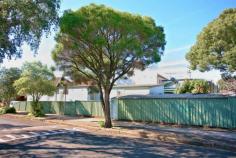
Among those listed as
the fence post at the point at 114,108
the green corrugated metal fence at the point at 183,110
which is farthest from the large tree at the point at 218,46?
the fence post at the point at 114,108

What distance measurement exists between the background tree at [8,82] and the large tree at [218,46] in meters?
24.7

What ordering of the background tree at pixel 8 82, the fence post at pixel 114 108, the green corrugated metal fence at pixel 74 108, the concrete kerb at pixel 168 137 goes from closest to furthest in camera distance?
the concrete kerb at pixel 168 137 < the fence post at pixel 114 108 < the green corrugated metal fence at pixel 74 108 < the background tree at pixel 8 82

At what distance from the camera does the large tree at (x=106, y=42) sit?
63.3 ft

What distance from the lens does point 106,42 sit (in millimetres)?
19734

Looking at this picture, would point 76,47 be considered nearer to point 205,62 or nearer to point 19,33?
point 19,33

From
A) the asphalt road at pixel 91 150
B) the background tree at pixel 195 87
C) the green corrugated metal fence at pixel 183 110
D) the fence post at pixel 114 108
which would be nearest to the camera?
the asphalt road at pixel 91 150

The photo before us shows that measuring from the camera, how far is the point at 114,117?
89.1ft

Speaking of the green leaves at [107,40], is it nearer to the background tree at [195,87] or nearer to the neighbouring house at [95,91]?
the background tree at [195,87]

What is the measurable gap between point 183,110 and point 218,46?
914 centimetres

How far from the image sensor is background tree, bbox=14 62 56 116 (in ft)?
111

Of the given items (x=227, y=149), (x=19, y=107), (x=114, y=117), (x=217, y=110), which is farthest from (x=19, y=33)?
(x=19, y=107)

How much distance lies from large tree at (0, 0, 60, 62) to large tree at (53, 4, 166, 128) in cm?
338

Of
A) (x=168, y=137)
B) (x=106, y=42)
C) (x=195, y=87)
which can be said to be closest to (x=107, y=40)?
(x=106, y=42)

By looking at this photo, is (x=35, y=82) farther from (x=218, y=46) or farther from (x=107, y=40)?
(x=218, y=46)
